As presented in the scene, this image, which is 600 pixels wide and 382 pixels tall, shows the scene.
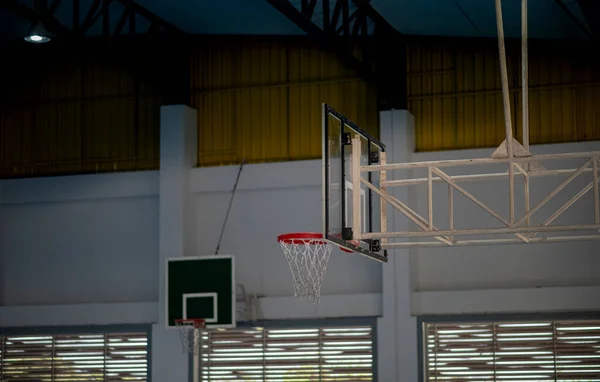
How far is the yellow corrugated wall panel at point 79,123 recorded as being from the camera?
24688 mm

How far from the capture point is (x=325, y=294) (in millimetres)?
22609

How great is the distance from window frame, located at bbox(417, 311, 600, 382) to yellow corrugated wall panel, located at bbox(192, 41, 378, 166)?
4.43m

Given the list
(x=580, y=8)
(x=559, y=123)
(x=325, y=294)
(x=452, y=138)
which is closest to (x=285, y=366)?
(x=325, y=294)

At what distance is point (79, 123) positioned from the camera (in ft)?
83.0

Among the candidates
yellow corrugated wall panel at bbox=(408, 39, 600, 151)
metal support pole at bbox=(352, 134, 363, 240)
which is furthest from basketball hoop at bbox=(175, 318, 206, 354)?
metal support pole at bbox=(352, 134, 363, 240)

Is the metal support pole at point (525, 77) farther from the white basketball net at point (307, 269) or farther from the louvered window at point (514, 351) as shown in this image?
the white basketball net at point (307, 269)

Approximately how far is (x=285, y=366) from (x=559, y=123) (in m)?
7.71

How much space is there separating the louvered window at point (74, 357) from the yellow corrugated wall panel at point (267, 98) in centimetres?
A: 460

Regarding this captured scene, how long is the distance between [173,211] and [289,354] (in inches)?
162

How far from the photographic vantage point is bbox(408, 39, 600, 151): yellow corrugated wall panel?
2152 centimetres

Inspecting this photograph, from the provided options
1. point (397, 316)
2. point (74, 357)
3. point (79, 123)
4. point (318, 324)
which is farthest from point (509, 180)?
point (79, 123)

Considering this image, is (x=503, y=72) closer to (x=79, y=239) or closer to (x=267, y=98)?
(x=267, y=98)

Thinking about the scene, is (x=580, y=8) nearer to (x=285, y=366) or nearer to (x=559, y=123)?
(x=559, y=123)

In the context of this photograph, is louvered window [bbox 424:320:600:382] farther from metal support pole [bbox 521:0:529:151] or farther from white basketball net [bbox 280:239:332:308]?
metal support pole [bbox 521:0:529:151]
